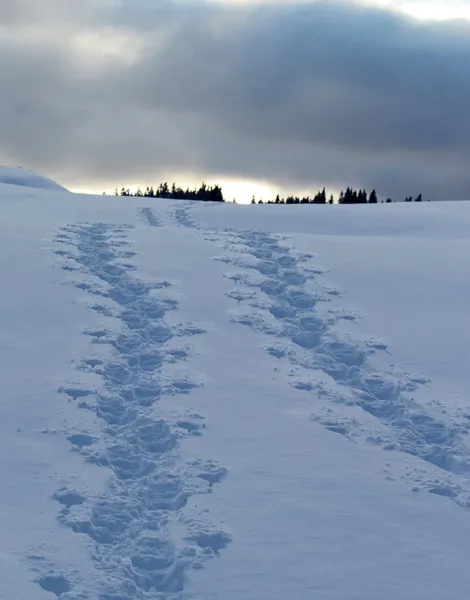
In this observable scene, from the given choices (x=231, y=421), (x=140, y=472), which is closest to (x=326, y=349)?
(x=231, y=421)

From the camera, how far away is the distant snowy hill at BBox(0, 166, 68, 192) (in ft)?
236

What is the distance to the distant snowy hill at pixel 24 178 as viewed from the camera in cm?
7190

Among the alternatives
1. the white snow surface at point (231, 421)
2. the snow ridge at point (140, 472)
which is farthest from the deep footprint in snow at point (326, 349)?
the snow ridge at point (140, 472)

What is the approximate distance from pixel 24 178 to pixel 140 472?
223ft

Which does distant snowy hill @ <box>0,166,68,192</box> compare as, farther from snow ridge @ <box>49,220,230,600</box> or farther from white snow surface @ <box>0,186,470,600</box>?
snow ridge @ <box>49,220,230,600</box>

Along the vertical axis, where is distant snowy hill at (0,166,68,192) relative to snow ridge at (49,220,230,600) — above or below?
above

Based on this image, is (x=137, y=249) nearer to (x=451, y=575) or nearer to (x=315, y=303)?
(x=315, y=303)

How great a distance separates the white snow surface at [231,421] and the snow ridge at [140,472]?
27 mm

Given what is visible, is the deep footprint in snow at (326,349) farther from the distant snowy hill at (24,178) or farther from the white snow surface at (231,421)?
Result: the distant snowy hill at (24,178)

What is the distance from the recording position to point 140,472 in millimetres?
9664

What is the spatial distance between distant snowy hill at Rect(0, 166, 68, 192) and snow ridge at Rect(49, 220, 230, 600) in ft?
195

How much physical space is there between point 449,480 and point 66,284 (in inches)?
330

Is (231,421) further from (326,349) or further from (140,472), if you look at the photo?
(326,349)

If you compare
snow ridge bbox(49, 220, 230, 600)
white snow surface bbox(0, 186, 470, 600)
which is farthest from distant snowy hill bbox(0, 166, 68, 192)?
snow ridge bbox(49, 220, 230, 600)
